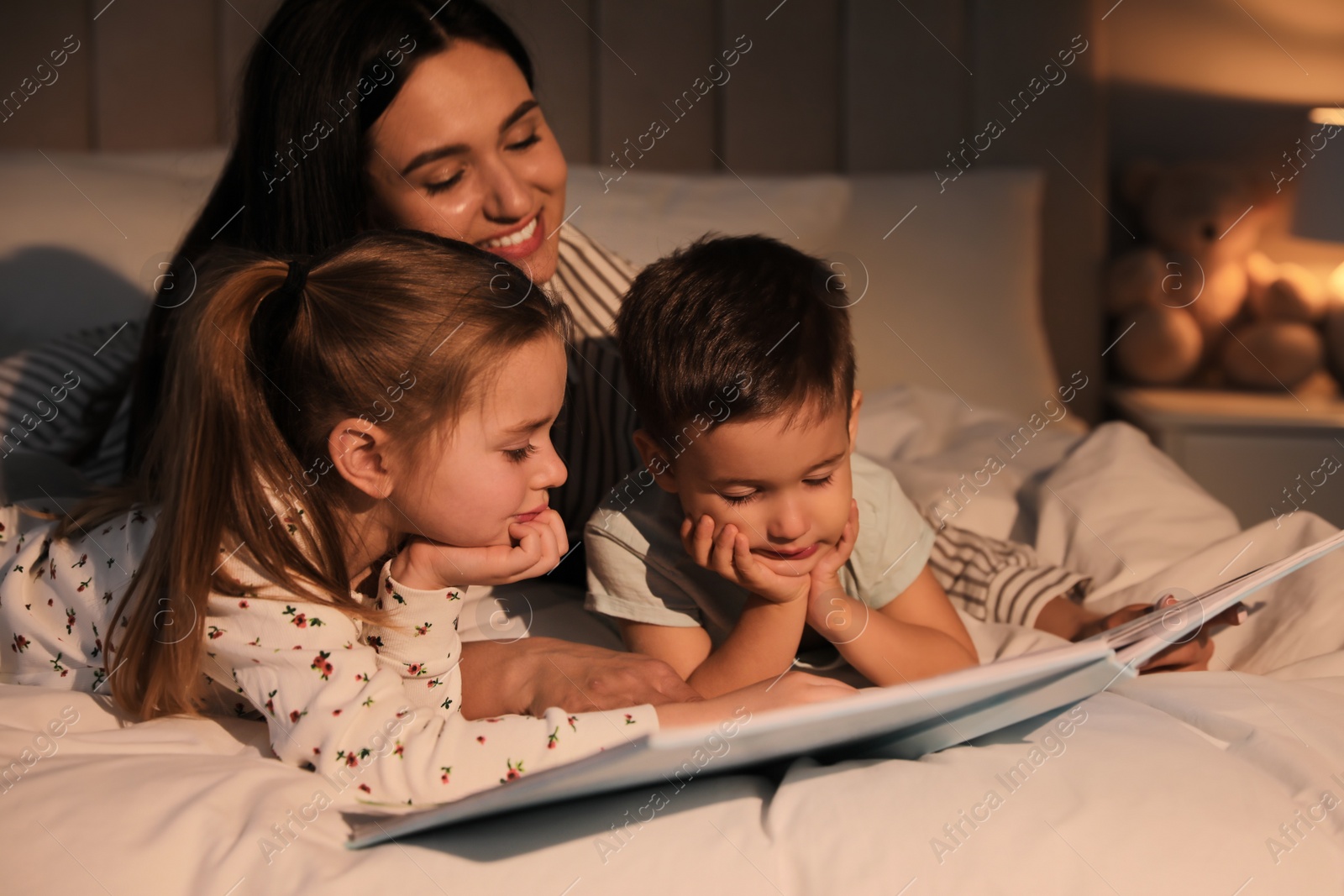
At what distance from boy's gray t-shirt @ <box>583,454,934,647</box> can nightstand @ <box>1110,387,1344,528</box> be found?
986mm

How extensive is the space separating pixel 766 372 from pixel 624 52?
53.3 inches

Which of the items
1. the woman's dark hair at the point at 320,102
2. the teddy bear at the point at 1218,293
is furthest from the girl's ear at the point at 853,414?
the teddy bear at the point at 1218,293

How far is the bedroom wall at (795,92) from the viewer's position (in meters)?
1.85

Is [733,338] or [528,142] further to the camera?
[528,142]

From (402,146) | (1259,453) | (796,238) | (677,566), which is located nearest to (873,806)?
(677,566)

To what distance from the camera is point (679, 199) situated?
1672mm

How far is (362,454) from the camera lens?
779mm

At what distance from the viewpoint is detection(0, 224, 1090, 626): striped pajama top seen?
1.04 m

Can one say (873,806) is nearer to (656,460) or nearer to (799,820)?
(799,820)

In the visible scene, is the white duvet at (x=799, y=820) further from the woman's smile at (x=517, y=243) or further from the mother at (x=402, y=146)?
the woman's smile at (x=517, y=243)

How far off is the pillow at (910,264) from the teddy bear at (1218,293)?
0.35m

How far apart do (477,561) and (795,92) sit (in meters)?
1.49

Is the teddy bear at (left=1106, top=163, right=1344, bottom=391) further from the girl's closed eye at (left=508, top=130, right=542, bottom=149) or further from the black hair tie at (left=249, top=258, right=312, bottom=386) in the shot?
the black hair tie at (left=249, top=258, right=312, bottom=386)

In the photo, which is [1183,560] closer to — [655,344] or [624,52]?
[655,344]
